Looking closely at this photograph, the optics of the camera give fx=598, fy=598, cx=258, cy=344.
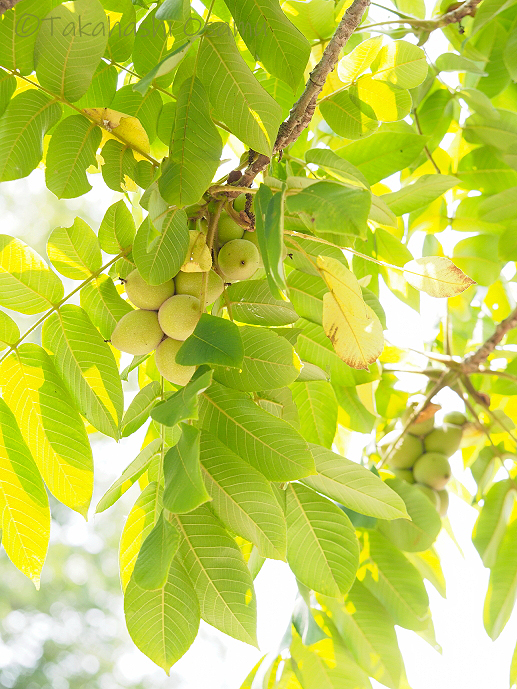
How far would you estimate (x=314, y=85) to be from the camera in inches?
32.6

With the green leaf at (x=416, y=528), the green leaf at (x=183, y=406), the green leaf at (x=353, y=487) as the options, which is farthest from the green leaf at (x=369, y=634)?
the green leaf at (x=183, y=406)

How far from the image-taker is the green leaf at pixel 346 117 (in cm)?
99

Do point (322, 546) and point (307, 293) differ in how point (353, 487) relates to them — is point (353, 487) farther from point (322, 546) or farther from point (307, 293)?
point (307, 293)

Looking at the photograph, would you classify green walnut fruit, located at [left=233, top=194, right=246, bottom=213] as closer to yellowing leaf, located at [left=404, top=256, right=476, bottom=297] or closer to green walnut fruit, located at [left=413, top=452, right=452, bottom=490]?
yellowing leaf, located at [left=404, top=256, right=476, bottom=297]

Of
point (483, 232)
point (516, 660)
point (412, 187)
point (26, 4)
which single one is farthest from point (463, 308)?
point (26, 4)

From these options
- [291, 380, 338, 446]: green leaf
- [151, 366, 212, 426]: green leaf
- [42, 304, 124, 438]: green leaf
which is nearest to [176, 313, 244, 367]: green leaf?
A: [151, 366, 212, 426]: green leaf

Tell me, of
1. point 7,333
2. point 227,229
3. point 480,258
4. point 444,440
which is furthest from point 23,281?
point 444,440

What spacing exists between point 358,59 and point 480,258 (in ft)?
2.56

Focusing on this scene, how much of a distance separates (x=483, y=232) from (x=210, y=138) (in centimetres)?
104

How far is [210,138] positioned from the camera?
76 cm

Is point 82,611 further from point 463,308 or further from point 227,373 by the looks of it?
point 227,373

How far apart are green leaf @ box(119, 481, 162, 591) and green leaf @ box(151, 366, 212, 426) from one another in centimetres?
25

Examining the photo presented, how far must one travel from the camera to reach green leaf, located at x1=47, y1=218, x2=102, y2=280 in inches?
36.8

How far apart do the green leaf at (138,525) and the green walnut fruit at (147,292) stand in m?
0.25
